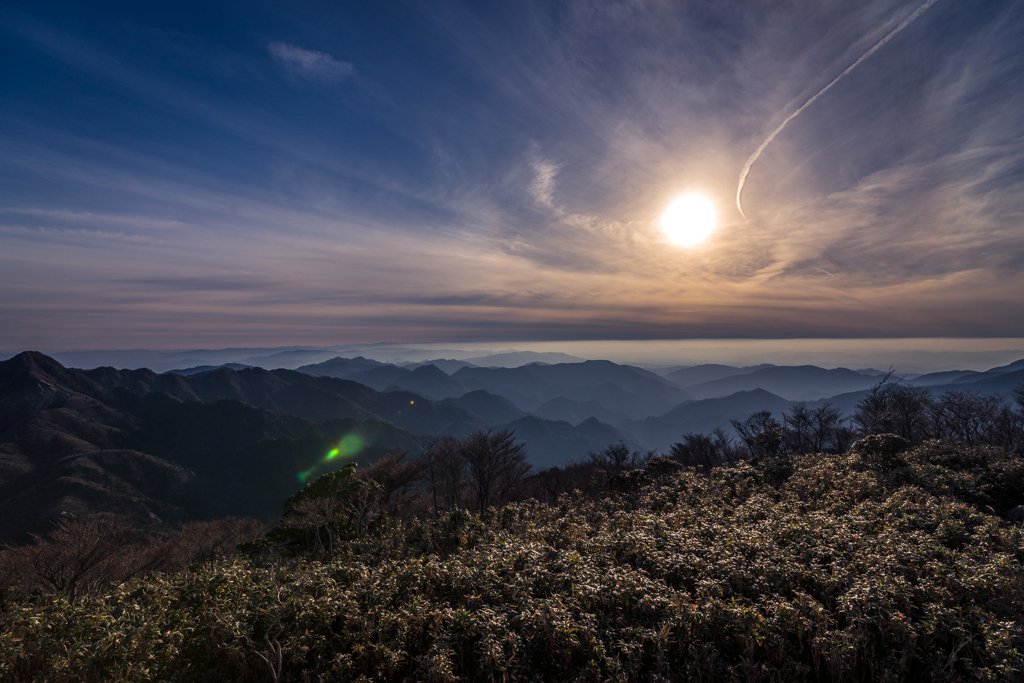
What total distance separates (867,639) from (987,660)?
185cm

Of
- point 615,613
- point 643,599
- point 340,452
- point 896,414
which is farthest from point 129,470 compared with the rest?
point 896,414

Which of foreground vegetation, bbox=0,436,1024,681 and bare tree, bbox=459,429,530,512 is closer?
foreground vegetation, bbox=0,436,1024,681

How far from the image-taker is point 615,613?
28.6 feet

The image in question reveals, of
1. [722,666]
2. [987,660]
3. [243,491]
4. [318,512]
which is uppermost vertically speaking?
[987,660]

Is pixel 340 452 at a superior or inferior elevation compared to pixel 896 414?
inferior

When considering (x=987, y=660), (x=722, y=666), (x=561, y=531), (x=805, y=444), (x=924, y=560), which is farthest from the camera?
(x=805, y=444)

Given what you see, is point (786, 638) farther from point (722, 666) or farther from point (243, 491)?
point (243, 491)

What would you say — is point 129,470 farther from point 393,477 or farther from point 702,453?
point 702,453

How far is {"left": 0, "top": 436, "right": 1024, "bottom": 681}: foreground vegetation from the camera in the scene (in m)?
7.20

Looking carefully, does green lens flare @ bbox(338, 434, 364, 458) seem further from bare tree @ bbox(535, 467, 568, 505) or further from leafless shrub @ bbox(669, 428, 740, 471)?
leafless shrub @ bbox(669, 428, 740, 471)

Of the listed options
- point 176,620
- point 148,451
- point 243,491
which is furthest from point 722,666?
point 148,451

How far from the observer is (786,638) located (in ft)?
25.2

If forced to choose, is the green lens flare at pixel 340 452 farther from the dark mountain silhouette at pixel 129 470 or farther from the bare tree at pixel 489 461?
the bare tree at pixel 489 461

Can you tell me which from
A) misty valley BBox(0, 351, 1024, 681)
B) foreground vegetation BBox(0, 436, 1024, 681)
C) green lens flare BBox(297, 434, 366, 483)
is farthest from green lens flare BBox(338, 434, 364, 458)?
foreground vegetation BBox(0, 436, 1024, 681)
